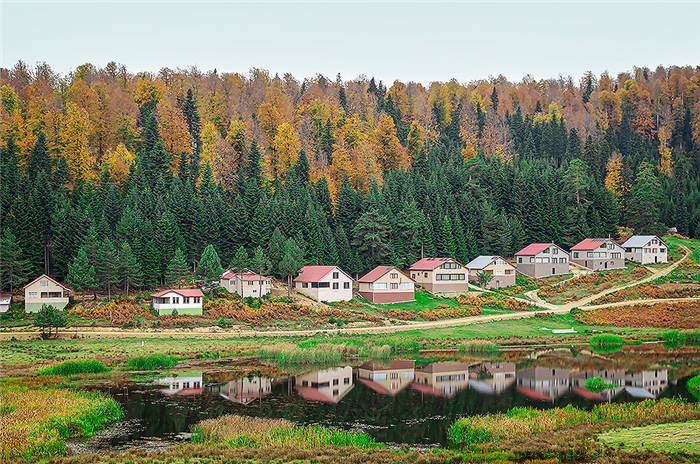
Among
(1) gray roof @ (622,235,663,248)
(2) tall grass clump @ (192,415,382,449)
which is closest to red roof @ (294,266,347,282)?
(2) tall grass clump @ (192,415,382,449)

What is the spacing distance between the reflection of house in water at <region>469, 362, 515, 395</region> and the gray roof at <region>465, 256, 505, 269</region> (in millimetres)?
40462

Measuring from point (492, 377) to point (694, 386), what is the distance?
11649 millimetres

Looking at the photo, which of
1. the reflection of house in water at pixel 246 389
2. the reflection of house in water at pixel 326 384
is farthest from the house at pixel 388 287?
the reflection of house in water at pixel 246 389

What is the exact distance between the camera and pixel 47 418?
27062 mm

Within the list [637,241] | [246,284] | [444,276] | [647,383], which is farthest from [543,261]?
[647,383]

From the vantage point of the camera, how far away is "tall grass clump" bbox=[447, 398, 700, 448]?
2644 cm

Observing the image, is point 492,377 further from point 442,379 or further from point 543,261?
point 543,261

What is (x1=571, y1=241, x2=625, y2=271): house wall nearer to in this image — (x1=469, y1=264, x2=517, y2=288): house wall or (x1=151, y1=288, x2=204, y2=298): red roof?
(x1=469, y1=264, x2=517, y2=288): house wall

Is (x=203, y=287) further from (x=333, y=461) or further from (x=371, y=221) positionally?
(x=333, y=461)

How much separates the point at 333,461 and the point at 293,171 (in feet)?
255

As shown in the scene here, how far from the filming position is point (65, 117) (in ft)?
311

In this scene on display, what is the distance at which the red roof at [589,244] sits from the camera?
92.9 meters

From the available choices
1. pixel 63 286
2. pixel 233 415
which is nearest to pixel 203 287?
pixel 63 286

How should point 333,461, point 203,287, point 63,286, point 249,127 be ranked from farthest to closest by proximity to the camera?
point 249,127, point 203,287, point 63,286, point 333,461
